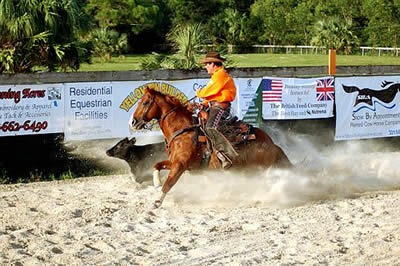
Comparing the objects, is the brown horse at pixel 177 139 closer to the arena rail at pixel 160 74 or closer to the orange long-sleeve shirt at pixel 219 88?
the orange long-sleeve shirt at pixel 219 88

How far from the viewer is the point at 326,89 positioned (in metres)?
13.5

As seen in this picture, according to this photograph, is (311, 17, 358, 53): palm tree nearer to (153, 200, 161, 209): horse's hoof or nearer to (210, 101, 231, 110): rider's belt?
(210, 101, 231, 110): rider's belt

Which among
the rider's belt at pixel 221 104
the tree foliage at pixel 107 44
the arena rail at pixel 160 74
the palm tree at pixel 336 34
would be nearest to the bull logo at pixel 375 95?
the arena rail at pixel 160 74

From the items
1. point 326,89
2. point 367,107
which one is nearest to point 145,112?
point 326,89

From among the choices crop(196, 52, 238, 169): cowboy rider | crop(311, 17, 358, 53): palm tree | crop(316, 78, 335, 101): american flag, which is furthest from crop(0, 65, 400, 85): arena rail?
crop(311, 17, 358, 53): palm tree

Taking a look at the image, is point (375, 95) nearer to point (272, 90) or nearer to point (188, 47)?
point (272, 90)

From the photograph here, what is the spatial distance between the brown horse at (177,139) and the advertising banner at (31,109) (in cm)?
251

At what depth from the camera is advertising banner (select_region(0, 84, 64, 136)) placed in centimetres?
1091

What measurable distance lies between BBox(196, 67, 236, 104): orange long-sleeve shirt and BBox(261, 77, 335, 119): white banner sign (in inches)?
150

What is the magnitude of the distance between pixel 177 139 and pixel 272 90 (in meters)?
4.29

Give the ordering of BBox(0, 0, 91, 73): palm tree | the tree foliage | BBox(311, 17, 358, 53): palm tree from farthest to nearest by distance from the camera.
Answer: BBox(311, 17, 358, 53): palm tree < the tree foliage < BBox(0, 0, 91, 73): palm tree

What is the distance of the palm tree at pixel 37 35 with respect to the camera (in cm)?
1302

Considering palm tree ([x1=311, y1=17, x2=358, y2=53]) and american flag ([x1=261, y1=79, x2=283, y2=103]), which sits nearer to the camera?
american flag ([x1=261, y1=79, x2=283, y2=103])

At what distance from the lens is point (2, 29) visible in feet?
43.0
